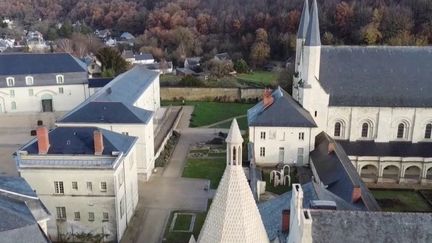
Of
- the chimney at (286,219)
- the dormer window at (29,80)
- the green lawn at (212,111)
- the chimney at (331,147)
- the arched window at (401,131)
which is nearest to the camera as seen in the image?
the chimney at (286,219)

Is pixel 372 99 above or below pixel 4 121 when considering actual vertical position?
above

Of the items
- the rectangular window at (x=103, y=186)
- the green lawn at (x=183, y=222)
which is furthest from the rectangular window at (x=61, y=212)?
the green lawn at (x=183, y=222)

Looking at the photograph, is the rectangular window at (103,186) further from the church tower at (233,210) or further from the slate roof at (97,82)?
the slate roof at (97,82)

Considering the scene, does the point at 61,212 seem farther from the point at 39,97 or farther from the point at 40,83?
the point at 39,97

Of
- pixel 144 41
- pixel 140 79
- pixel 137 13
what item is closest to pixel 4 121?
pixel 140 79

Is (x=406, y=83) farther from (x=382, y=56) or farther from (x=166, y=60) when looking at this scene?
(x=166, y=60)

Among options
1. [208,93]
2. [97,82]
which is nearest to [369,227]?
[97,82]
